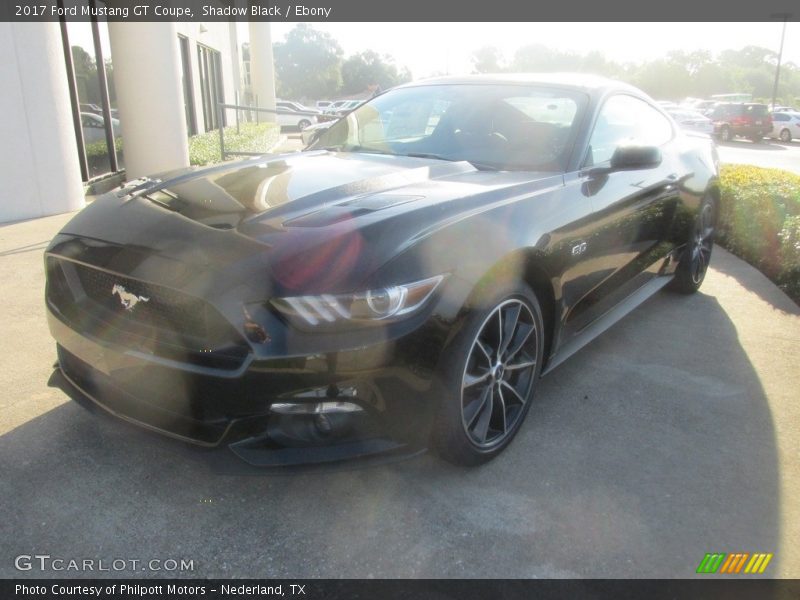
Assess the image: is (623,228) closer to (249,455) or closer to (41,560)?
(249,455)

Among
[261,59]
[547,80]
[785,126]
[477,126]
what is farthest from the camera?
[785,126]

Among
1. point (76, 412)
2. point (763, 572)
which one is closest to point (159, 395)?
point (76, 412)

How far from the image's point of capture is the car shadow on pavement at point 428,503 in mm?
2217

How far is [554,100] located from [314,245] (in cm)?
206

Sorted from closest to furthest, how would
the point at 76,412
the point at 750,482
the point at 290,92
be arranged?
1. the point at 750,482
2. the point at 76,412
3. the point at 290,92

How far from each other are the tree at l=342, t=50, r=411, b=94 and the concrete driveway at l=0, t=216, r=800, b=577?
291 ft

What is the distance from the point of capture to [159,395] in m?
2.24

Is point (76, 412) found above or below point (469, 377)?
below

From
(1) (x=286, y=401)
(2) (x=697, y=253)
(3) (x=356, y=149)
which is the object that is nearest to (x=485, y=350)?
(1) (x=286, y=401)

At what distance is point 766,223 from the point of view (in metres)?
6.06

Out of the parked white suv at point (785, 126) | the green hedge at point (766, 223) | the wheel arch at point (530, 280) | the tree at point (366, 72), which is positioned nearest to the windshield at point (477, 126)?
the wheel arch at point (530, 280)

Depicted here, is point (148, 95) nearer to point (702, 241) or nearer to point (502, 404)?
point (702, 241)

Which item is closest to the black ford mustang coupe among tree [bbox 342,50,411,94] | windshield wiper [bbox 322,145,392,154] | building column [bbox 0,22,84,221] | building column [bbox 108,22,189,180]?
windshield wiper [bbox 322,145,392,154]

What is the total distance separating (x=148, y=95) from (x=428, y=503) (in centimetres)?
800
